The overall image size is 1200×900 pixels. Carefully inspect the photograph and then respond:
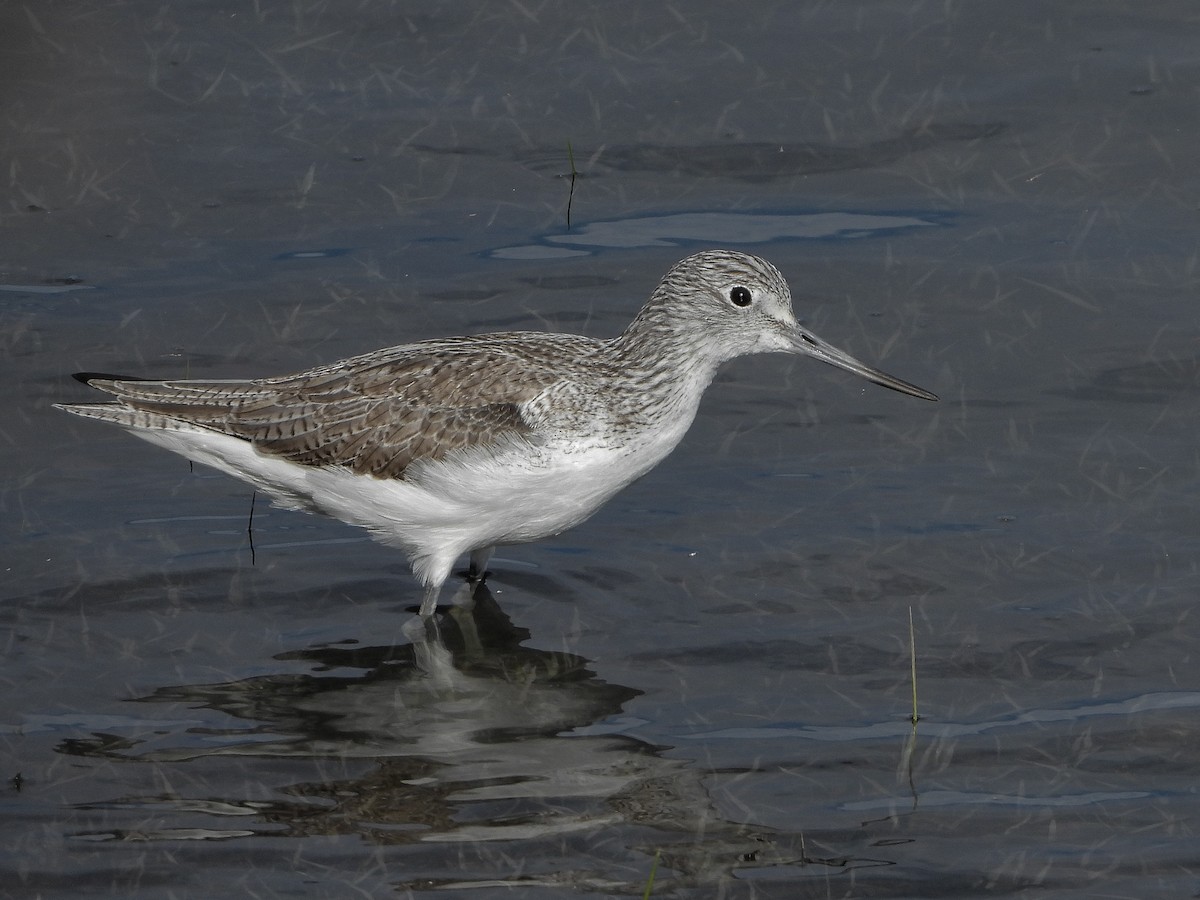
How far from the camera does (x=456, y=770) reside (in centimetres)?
777

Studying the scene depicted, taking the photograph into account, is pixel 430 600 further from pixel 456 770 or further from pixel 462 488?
pixel 456 770

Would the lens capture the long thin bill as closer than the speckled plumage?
No

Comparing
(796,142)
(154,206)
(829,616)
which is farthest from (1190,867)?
(154,206)

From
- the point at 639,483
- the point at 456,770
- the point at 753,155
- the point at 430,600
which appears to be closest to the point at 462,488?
Result: the point at 430,600

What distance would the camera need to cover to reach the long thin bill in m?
9.11

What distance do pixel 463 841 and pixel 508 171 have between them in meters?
7.25

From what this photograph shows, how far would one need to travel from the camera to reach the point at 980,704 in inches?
324

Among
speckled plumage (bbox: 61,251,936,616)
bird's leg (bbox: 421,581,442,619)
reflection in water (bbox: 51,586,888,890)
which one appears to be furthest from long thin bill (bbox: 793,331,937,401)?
bird's leg (bbox: 421,581,442,619)

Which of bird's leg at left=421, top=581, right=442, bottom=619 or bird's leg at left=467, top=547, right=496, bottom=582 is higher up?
bird's leg at left=467, top=547, right=496, bottom=582

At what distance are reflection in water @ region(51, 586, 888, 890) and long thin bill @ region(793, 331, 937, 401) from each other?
2020 millimetres

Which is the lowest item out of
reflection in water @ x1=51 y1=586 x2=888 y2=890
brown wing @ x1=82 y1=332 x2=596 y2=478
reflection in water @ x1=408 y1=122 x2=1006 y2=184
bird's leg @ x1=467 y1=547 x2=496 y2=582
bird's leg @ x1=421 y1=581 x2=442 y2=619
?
reflection in water @ x1=51 y1=586 x2=888 y2=890

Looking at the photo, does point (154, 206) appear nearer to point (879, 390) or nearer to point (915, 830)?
point (879, 390)

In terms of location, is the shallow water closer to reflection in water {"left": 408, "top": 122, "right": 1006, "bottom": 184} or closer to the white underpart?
reflection in water {"left": 408, "top": 122, "right": 1006, "bottom": 184}

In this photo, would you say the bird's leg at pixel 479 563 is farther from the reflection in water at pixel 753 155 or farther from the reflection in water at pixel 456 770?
the reflection in water at pixel 753 155
